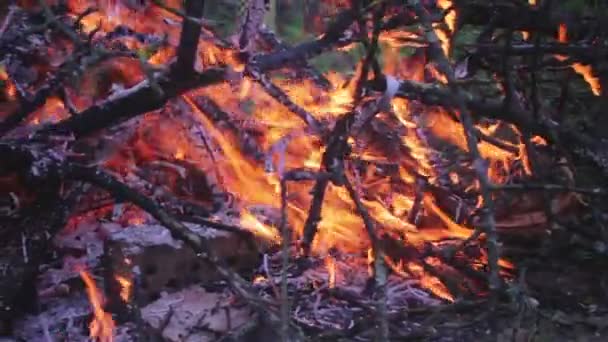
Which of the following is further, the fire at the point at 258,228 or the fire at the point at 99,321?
the fire at the point at 258,228

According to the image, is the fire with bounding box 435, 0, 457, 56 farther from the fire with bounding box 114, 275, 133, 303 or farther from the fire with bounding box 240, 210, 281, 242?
the fire with bounding box 114, 275, 133, 303

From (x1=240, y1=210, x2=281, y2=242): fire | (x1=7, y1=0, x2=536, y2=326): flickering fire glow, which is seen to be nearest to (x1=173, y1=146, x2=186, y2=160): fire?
(x1=7, y1=0, x2=536, y2=326): flickering fire glow

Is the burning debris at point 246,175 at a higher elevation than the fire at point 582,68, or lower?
lower

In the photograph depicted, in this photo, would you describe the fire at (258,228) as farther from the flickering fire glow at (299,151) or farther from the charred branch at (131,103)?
the charred branch at (131,103)

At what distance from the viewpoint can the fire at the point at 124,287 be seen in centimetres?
220

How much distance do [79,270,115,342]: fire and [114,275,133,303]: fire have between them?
63 mm

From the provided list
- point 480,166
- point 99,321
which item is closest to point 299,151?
point 99,321

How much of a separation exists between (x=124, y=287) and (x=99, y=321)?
12cm

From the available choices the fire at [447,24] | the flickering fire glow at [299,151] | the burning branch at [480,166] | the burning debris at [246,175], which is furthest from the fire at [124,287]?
the fire at [447,24]

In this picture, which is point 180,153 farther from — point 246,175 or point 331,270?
point 331,270

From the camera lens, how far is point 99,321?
213cm

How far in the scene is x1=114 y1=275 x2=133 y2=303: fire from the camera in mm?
2203

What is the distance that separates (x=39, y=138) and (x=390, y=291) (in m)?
1.14

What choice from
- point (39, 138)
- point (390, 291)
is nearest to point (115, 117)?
point (39, 138)
